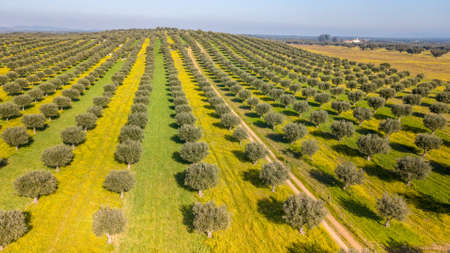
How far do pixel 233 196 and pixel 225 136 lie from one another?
24.5 metres

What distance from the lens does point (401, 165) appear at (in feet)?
137

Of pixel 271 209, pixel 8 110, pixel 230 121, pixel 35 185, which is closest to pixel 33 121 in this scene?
pixel 8 110

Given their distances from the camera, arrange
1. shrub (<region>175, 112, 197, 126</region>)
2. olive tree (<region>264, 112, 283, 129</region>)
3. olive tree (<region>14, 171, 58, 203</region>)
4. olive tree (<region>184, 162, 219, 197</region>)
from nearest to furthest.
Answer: olive tree (<region>14, 171, 58, 203</region>), olive tree (<region>184, 162, 219, 197</region>), shrub (<region>175, 112, 197, 126</region>), olive tree (<region>264, 112, 283, 129</region>)

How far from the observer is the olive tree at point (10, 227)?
2459cm

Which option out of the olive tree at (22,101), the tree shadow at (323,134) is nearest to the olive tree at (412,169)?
the tree shadow at (323,134)

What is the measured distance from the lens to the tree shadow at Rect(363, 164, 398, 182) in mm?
44188

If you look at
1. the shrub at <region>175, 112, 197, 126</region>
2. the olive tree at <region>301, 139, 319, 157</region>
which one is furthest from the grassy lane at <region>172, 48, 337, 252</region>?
the olive tree at <region>301, 139, 319, 157</region>

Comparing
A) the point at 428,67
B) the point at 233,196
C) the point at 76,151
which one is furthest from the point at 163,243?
the point at 428,67

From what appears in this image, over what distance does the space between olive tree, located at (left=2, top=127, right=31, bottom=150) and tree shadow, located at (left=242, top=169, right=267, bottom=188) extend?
173 ft

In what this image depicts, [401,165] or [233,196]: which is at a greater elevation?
[401,165]

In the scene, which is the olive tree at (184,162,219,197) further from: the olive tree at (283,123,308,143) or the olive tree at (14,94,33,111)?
the olive tree at (14,94,33,111)

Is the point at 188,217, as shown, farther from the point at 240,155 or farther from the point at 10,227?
the point at 10,227

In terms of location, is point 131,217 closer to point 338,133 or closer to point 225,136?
point 225,136

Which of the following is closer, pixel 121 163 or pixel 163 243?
pixel 163 243
